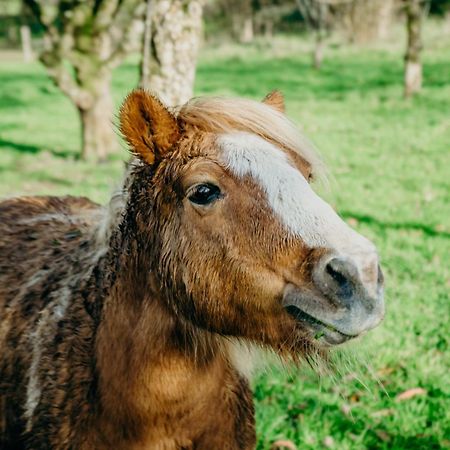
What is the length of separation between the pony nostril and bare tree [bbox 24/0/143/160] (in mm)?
8766

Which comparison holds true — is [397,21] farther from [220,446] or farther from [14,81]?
[220,446]

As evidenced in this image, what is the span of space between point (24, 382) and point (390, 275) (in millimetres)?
3900

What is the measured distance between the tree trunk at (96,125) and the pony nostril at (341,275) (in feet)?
30.1

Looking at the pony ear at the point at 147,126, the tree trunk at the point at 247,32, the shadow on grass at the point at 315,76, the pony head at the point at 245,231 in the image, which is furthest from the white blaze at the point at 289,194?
the tree trunk at the point at 247,32

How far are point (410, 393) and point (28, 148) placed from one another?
9.93 meters

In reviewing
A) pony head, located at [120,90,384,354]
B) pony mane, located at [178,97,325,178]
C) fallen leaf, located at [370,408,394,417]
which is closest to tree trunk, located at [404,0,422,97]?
fallen leaf, located at [370,408,394,417]

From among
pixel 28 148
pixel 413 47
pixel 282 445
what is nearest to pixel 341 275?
pixel 282 445

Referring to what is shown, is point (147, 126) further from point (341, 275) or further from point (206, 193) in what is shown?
point (341, 275)

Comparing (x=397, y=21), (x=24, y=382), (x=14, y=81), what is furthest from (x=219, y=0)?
(x=24, y=382)

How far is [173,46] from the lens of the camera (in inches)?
227

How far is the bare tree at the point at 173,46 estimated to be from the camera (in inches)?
223

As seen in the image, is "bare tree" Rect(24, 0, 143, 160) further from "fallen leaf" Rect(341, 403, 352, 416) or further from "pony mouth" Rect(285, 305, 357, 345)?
"pony mouth" Rect(285, 305, 357, 345)

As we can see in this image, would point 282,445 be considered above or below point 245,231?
below

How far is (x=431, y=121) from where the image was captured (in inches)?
→ 481
